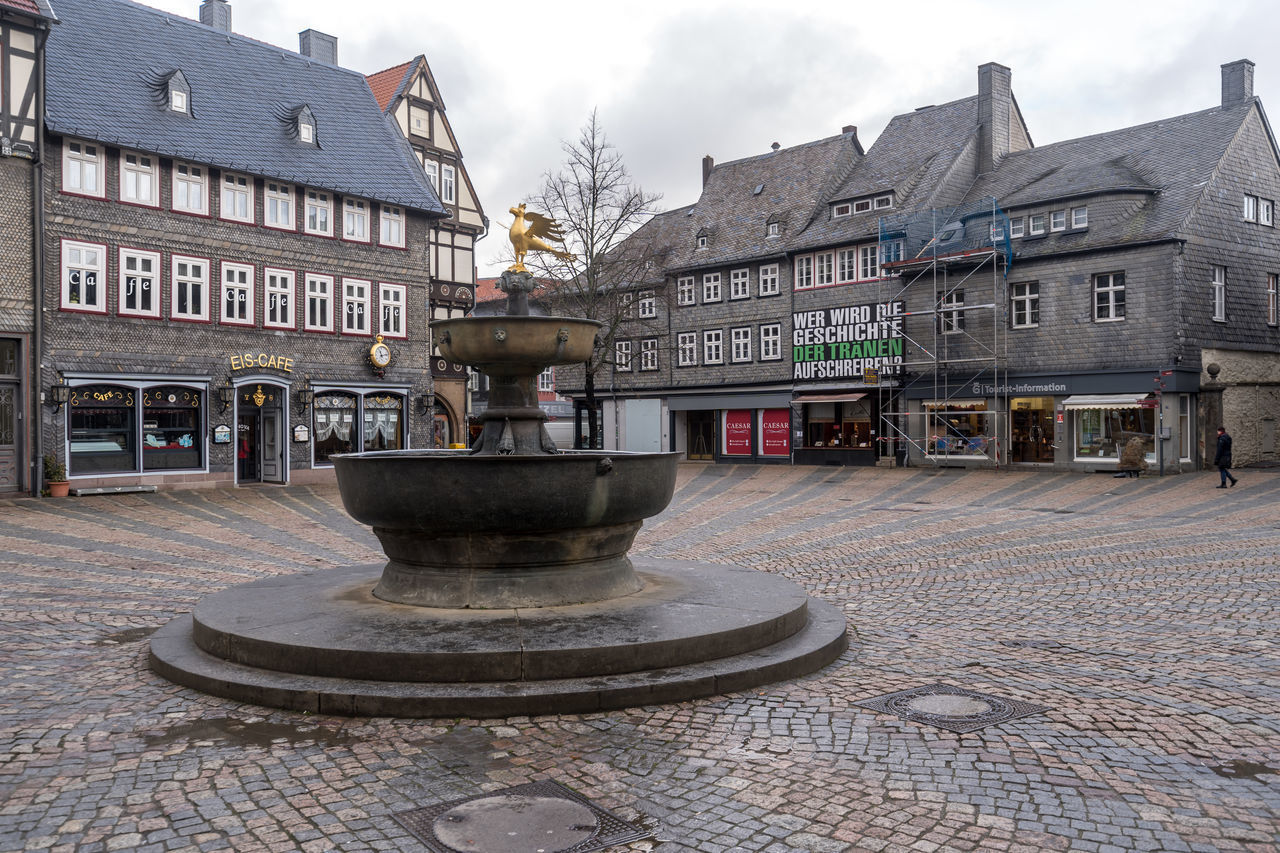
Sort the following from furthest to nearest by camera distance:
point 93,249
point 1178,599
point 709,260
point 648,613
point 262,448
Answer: point 709,260
point 262,448
point 93,249
point 1178,599
point 648,613

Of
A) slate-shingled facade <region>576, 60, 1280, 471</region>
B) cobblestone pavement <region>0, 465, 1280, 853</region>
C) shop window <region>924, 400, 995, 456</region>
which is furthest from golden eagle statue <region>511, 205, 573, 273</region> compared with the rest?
shop window <region>924, 400, 995, 456</region>

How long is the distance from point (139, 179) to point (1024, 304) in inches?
1084

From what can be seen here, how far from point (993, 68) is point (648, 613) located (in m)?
35.9

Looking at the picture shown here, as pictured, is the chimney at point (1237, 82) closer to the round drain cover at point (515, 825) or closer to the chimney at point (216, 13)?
the chimney at point (216, 13)

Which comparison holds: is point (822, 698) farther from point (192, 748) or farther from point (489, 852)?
point (192, 748)

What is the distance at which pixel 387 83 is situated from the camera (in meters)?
38.3

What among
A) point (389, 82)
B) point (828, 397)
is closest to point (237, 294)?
point (389, 82)

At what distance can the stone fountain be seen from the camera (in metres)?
6.62

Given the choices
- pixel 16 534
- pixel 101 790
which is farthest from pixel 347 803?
pixel 16 534

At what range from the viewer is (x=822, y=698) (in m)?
6.69

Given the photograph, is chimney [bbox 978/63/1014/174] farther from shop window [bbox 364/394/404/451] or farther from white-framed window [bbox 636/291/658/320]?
shop window [bbox 364/394/404/451]

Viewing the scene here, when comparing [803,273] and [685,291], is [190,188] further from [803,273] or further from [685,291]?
[803,273]

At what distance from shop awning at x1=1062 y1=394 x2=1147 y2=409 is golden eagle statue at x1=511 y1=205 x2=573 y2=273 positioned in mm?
25942

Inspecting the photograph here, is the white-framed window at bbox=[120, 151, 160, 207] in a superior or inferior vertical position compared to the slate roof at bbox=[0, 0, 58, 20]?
inferior
